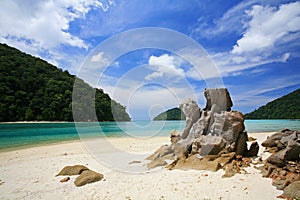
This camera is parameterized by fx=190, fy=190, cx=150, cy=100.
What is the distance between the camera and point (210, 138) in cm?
864

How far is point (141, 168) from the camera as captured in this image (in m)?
8.36

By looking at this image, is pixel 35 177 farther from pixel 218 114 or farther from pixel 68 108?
pixel 68 108

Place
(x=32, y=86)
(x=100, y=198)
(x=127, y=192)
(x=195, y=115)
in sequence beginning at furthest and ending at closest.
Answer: (x=32, y=86) → (x=195, y=115) → (x=127, y=192) → (x=100, y=198)

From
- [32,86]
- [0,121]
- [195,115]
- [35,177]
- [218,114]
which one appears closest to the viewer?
[35,177]

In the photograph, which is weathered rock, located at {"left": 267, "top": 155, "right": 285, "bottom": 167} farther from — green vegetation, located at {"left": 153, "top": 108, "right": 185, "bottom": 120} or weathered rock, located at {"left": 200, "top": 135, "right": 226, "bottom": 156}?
green vegetation, located at {"left": 153, "top": 108, "right": 185, "bottom": 120}

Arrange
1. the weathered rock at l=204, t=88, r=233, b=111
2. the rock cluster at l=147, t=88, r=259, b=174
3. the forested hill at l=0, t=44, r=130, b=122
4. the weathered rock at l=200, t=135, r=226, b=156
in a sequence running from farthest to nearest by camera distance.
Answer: the forested hill at l=0, t=44, r=130, b=122, the weathered rock at l=204, t=88, r=233, b=111, the weathered rock at l=200, t=135, r=226, b=156, the rock cluster at l=147, t=88, r=259, b=174

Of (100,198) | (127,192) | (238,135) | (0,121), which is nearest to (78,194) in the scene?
(100,198)

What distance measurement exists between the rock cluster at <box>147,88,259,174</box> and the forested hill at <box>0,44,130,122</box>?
42088 millimetres

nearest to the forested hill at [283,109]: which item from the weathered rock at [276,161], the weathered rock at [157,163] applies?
the weathered rock at [276,161]

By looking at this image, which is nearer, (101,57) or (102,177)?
(102,177)

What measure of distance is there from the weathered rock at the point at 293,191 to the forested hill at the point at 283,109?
4226 inches

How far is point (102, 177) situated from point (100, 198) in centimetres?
187

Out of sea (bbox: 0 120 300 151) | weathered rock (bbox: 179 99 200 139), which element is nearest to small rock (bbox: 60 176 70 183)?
weathered rock (bbox: 179 99 200 139)

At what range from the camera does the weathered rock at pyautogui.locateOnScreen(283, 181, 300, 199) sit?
455 cm
